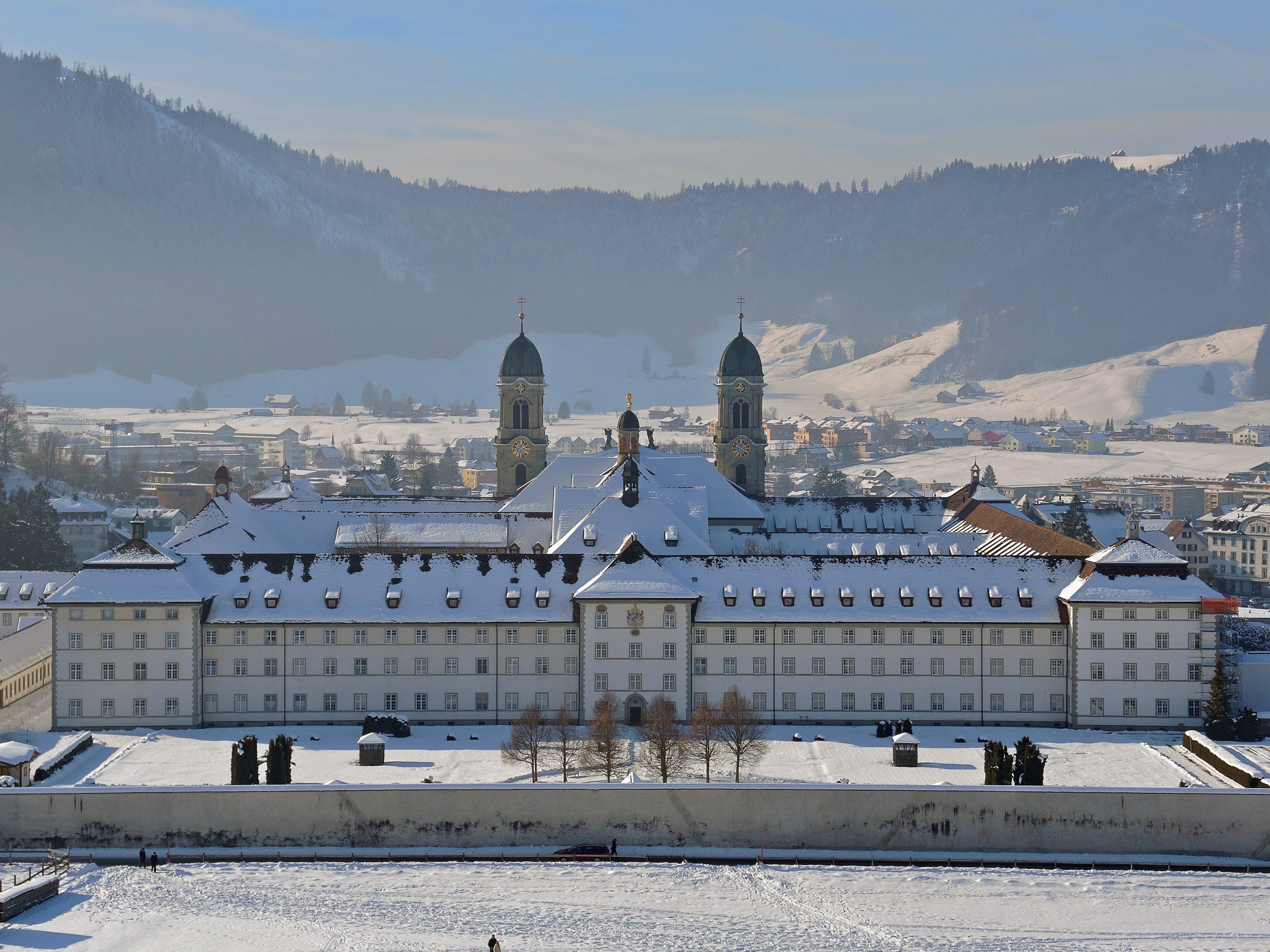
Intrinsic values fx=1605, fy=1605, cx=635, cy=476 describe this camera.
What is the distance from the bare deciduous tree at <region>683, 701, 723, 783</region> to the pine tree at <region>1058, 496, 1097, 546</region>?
77058mm

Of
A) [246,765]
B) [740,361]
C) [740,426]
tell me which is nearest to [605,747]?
[246,765]

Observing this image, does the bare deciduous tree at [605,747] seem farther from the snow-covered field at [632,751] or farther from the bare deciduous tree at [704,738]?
the bare deciduous tree at [704,738]

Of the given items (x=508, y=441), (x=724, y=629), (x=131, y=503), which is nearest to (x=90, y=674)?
(x=724, y=629)

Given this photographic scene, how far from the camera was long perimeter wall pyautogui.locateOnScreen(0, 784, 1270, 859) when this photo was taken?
211 ft

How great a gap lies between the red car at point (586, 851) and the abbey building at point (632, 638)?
1696 centimetres

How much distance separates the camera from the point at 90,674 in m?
81.7

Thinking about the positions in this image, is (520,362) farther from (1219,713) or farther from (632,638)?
(1219,713)

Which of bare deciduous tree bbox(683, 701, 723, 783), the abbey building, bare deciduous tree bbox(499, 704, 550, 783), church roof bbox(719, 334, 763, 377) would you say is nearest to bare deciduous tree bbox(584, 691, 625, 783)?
bare deciduous tree bbox(499, 704, 550, 783)

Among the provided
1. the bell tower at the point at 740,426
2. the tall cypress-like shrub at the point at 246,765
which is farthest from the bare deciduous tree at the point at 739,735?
the bell tower at the point at 740,426

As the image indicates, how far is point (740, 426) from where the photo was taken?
13750 centimetres

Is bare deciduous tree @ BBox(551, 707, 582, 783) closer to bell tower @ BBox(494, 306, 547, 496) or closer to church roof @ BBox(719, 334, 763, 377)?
bell tower @ BBox(494, 306, 547, 496)

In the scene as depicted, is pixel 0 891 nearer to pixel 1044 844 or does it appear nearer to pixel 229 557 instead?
pixel 229 557

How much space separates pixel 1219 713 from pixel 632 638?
1161 inches

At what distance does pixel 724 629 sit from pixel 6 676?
39940mm
